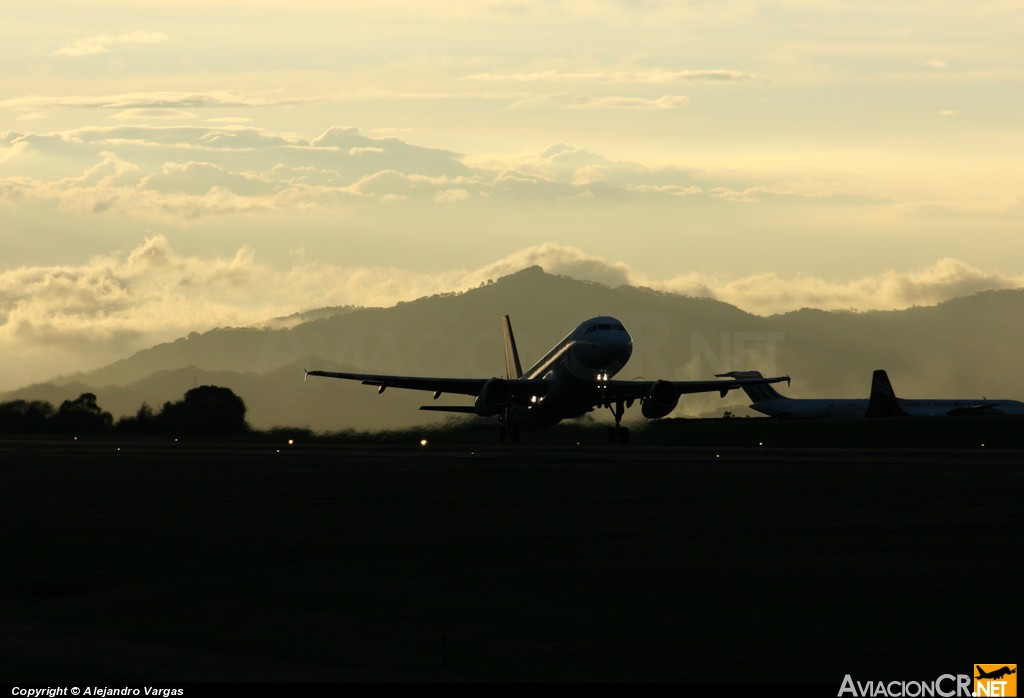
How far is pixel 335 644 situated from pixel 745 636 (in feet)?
17.2

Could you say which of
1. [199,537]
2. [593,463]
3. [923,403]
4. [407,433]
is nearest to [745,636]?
[199,537]

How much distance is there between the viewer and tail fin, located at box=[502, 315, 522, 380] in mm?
120125

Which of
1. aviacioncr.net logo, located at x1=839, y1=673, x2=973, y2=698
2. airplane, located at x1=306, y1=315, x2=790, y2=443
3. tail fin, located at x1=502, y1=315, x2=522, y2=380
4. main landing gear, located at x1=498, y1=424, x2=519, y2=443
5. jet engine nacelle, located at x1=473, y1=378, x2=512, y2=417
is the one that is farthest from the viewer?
tail fin, located at x1=502, y1=315, x2=522, y2=380

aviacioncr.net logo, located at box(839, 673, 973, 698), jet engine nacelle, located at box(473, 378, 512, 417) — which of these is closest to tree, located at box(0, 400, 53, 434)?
jet engine nacelle, located at box(473, 378, 512, 417)

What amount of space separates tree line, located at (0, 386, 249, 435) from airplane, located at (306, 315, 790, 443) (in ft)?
43.0

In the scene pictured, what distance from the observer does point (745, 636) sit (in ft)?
56.2

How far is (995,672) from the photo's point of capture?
47.3ft

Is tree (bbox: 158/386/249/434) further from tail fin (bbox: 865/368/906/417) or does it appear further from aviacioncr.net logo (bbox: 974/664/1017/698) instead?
aviacioncr.net logo (bbox: 974/664/1017/698)

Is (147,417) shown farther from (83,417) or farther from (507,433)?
(507,433)

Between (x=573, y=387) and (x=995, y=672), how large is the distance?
7377cm

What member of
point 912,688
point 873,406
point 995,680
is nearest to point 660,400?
point 873,406

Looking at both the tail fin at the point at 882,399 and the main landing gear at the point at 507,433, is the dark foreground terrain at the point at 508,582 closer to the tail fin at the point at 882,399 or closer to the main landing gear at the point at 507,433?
the main landing gear at the point at 507,433

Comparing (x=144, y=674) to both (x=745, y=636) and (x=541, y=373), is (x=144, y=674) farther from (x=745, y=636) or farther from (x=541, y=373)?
(x=541, y=373)

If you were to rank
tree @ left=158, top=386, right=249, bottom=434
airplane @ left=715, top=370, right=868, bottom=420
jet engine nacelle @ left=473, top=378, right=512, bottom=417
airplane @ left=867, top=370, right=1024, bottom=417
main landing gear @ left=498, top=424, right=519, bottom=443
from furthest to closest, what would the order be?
1. airplane @ left=715, top=370, right=868, bottom=420
2. airplane @ left=867, top=370, right=1024, bottom=417
3. tree @ left=158, top=386, right=249, bottom=434
4. main landing gear @ left=498, top=424, right=519, bottom=443
5. jet engine nacelle @ left=473, top=378, right=512, bottom=417
